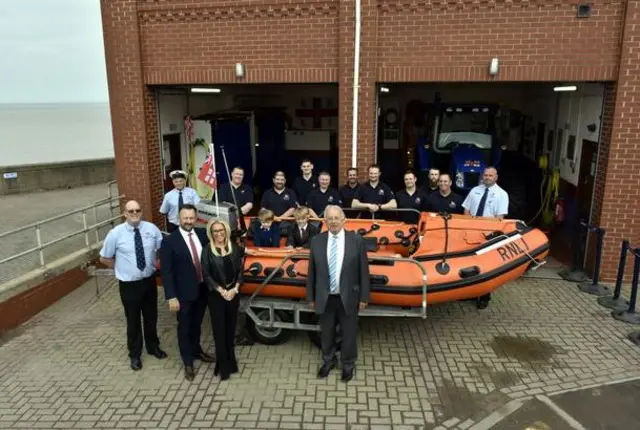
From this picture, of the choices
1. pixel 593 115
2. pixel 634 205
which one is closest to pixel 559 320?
pixel 634 205

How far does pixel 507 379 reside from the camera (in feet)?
17.3

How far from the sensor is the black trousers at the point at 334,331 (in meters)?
5.20

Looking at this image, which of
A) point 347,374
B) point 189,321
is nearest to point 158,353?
point 189,321

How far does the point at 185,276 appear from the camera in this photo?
5156 millimetres

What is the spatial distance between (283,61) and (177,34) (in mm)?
1812

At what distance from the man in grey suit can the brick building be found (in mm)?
3502

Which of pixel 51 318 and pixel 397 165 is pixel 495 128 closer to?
pixel 397 165

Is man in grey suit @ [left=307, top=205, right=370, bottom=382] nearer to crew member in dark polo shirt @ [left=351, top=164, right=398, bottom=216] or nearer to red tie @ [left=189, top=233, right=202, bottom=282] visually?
red tie @ [left=189, top=233, right=202, bottom=282]

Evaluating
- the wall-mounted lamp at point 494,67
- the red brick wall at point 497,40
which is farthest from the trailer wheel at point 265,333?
the wall-mounted lamp at point 494,67

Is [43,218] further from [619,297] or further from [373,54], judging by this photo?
[619,297]

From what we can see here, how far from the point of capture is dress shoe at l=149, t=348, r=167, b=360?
580 centimetres

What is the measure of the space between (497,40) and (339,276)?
15.6 ft

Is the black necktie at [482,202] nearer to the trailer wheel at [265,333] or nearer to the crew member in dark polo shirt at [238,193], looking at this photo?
the trailer wheel at [265,333]

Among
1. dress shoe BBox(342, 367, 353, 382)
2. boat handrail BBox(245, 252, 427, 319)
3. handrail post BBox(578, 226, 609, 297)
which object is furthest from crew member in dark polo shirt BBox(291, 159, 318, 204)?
handrail post BBox(578, 226, 609, 297)
